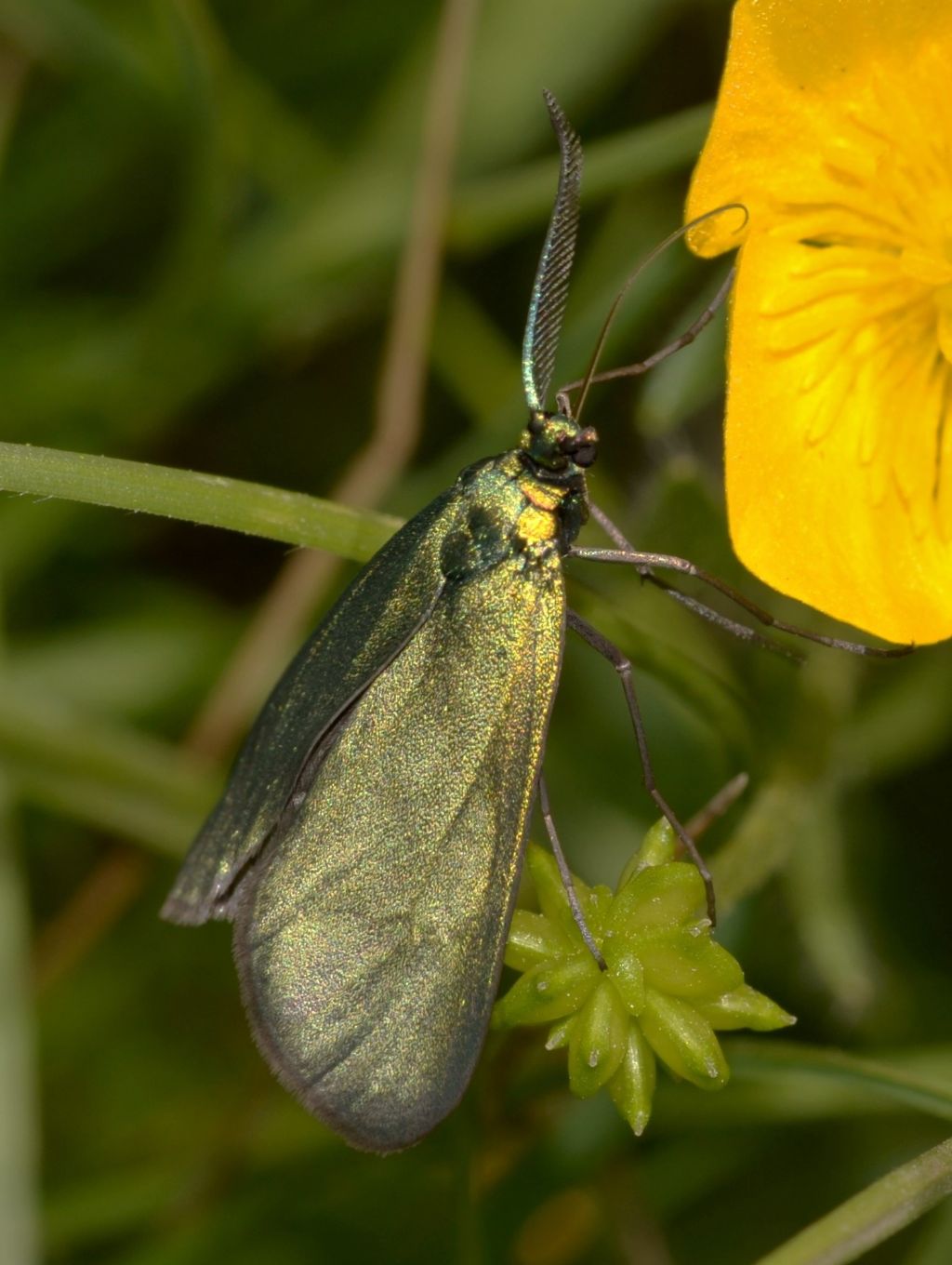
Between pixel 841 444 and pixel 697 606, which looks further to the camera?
pixel 697 606

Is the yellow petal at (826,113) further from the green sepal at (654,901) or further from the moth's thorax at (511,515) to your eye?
the green sepal at (654,901)

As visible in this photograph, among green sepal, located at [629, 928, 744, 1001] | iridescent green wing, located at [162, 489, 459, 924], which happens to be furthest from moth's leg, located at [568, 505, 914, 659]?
green sepal, located at [629, 928, 744, 1001]

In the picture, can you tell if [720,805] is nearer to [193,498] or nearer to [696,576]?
[696,576]

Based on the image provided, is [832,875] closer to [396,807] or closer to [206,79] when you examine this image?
[396,807]

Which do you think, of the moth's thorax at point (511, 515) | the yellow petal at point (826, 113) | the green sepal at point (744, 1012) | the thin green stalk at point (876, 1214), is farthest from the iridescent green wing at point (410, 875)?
the yellow petal at point (826, 113)

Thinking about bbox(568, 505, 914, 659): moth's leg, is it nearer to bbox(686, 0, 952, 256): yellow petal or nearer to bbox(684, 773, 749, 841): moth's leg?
bbox(684, 773, 749, 841): moth's leg

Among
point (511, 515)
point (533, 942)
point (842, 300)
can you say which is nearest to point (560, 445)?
point (511, 515)

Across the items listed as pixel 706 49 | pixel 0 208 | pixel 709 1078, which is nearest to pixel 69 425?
pixel 0 208
